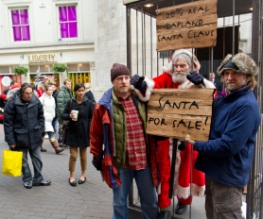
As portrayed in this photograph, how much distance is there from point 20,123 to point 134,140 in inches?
108

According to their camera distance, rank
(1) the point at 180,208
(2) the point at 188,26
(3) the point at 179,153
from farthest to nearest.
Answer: (1) the point at 180,208 → (3) the point at 179,153 → (2) the point at 188,26

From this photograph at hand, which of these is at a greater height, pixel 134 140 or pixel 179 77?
pixel 179 77

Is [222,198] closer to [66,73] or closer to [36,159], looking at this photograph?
[36,159]

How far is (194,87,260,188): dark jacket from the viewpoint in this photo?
6.68 feet

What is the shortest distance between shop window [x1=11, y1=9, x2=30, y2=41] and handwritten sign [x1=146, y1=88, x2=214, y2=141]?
1893 centimetres

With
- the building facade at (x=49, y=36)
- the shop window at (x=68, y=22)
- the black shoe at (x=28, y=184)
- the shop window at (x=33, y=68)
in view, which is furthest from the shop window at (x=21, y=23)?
the black shoe at (x=28, y=184)

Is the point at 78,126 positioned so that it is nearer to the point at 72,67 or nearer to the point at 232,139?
the point at 232,139

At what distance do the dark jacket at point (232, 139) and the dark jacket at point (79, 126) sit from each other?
286 centimetres

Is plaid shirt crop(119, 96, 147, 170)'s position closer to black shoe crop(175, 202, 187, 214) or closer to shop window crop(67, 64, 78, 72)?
black shoe crop(175, 202, 187, 214)

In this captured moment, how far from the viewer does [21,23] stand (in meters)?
19.1

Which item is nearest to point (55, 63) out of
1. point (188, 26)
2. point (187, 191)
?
point (187, 191)

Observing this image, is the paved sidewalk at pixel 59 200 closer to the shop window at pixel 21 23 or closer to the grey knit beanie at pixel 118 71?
the grey knit beanie at pixel 118 71

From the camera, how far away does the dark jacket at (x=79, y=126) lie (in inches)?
189

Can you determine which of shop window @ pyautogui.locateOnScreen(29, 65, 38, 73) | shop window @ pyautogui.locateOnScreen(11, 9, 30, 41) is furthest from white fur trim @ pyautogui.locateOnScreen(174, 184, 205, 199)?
shop window @ pyautogui.locateOnScreen(11, 9, 30, 41)
